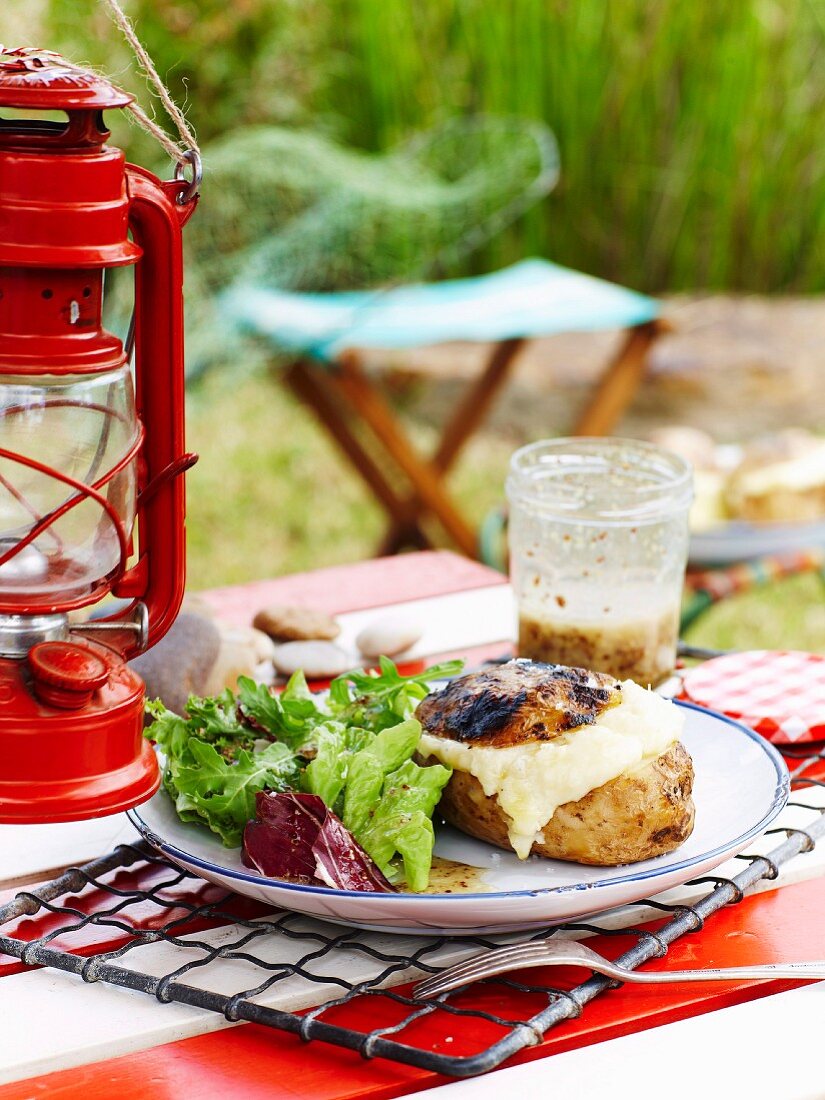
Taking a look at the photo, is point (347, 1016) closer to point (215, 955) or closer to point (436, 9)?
point (215, 955)

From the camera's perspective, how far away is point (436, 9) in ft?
17.9

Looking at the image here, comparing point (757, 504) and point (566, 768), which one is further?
point (757, 504)

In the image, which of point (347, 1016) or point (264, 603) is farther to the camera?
point (264, 603)

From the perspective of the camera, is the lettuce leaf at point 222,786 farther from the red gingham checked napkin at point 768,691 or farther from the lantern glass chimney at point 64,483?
the red gingham checked napkin at point 768,691

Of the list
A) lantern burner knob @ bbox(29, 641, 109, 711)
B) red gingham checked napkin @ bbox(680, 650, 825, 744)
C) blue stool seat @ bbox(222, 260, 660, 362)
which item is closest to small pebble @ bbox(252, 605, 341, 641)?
red gingham checked napkin @ bbox(680, 650, 825, 744)

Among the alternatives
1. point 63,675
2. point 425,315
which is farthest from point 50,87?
point 425,315

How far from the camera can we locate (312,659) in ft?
5.57

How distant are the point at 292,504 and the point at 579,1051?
4.25 meters

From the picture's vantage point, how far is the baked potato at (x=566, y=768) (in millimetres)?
1074

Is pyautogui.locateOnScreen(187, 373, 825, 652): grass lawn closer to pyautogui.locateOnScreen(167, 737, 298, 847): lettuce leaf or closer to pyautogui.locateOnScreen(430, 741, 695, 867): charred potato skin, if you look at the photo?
pyautogui.locateOnScreen(167, 737, 298, 847): lettuce leaf

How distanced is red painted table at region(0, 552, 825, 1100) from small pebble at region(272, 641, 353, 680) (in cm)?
62

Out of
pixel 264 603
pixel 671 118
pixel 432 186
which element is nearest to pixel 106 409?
pixel 264 603

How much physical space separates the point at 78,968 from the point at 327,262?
145 inches

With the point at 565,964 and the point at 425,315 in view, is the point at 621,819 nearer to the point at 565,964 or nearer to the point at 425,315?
the point at 565,964
